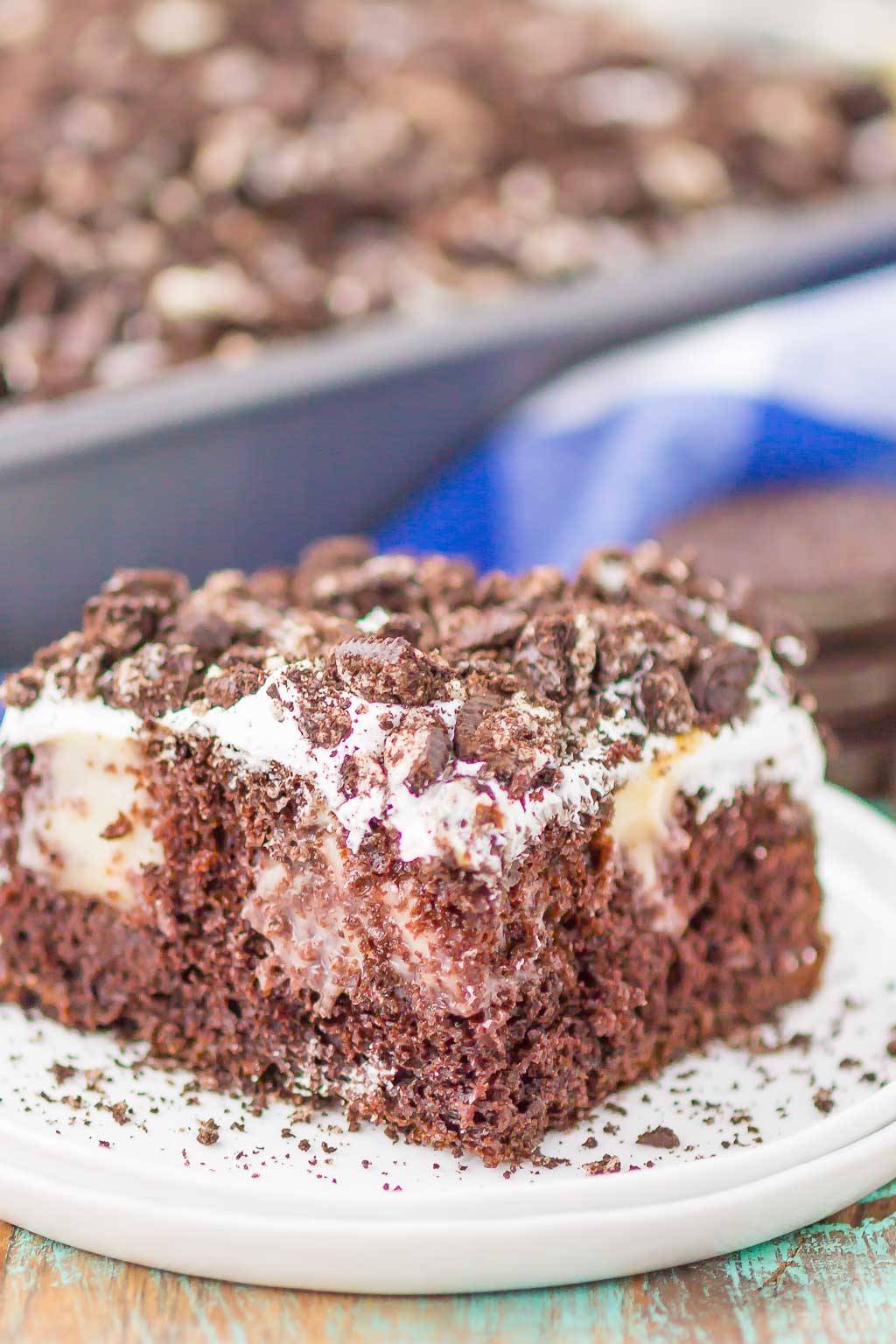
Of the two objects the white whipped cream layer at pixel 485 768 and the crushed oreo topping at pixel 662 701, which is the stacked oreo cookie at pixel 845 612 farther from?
the crushed oreo topping at pixel 662 701

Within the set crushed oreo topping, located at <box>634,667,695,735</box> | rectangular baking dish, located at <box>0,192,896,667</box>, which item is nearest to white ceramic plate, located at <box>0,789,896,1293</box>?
crushed oreo topping, located at <box>634,667,695,735</box>

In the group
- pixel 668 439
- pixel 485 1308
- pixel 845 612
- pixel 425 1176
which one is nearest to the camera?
pixel 485 1308

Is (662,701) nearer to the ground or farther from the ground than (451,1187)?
farther from the ground

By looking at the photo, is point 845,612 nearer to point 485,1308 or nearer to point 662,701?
point 662,701

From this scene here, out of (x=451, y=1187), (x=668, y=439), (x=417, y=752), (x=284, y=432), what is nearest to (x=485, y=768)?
(x=417, y=752)

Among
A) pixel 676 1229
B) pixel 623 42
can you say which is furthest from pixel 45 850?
pixel 623 42

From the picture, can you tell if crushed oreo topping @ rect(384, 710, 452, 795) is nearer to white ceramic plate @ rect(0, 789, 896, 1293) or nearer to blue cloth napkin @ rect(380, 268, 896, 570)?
white ceramic plate @ rect(0, 789, 896, 1293)
